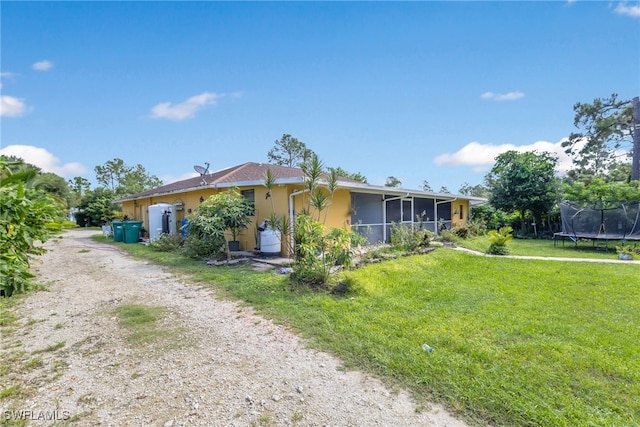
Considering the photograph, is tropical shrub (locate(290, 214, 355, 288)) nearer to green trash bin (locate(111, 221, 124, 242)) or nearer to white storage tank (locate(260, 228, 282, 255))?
white storage tank (locate(260, 228, 282, 255))

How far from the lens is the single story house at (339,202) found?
9.02 m

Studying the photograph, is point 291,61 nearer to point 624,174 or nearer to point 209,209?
point 209,209

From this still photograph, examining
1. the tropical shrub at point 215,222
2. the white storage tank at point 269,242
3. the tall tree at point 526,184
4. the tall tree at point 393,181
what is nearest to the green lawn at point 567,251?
the tall tree at point 526,184

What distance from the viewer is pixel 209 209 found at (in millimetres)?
8695

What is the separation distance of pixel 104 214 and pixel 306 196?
92.8 feet

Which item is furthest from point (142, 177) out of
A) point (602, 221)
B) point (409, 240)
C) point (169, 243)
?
point (602, 221)

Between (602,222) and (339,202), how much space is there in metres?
11.1

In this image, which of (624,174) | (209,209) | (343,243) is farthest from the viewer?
(624,174)

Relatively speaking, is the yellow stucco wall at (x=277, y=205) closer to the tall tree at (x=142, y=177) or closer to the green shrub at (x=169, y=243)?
the green shrub at (x=169, y=243)

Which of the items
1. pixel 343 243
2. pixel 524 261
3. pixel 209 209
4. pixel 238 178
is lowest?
pixel 524 261

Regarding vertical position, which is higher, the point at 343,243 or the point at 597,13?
the point at 597,13

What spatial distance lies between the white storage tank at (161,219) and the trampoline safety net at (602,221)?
17.7 metres

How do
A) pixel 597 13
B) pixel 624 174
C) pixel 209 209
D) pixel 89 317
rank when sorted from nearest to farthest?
pixel 89 317
pixel 209 209
pixel 597 13
pixel 624 174

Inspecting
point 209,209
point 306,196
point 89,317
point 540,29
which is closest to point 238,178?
point 209,209
